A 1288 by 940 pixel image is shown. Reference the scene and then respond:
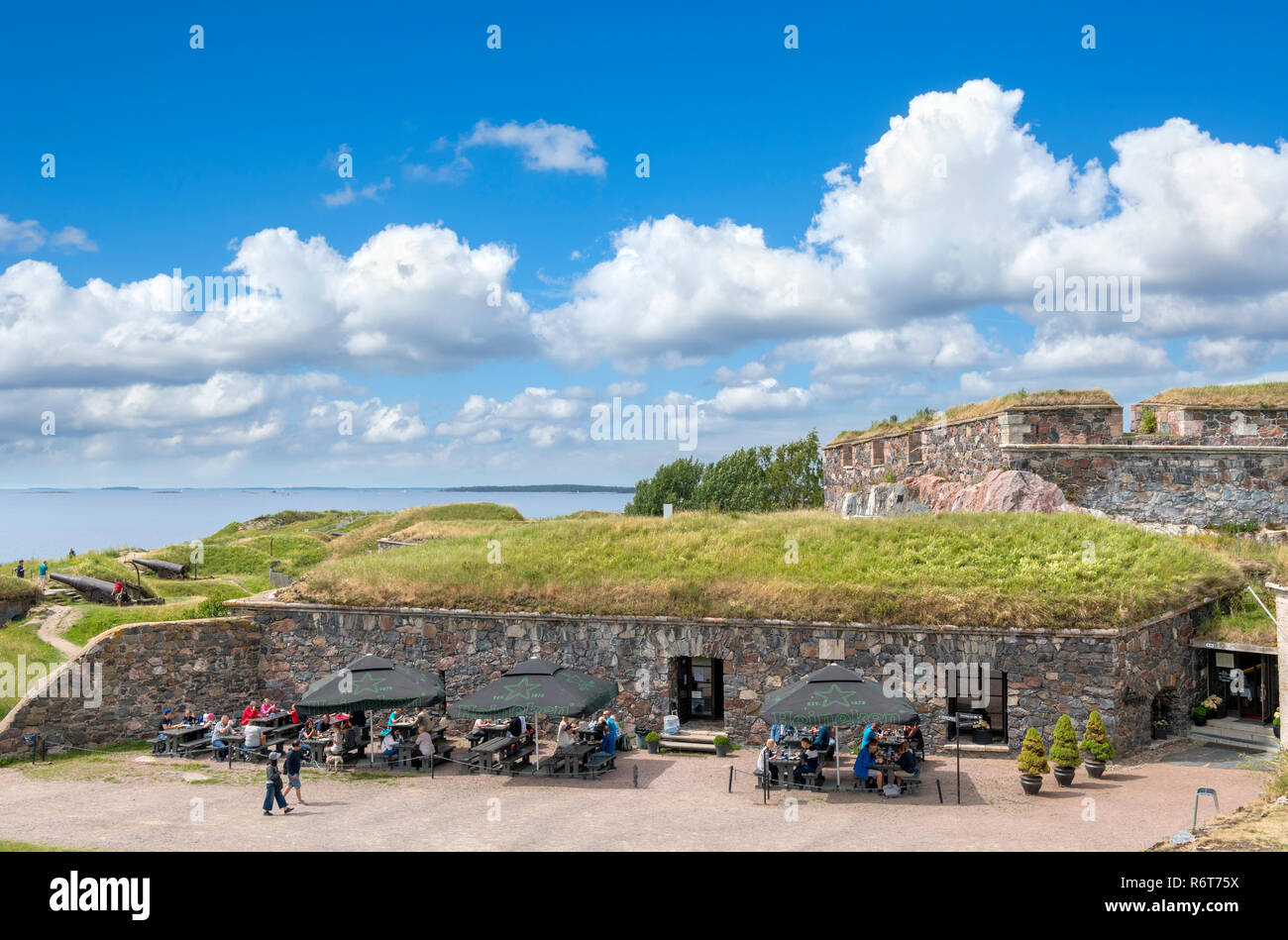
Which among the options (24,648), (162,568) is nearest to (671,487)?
(162,568)

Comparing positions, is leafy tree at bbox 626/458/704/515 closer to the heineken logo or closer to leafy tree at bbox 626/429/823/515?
leafy tree at bbox 626/429/823/515

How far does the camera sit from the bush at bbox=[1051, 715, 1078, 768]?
1798 cm

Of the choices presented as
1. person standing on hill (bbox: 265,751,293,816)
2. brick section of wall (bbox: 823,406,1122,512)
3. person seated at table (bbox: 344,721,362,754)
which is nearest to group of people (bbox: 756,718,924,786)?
person standing on hill (bbox: 265,751,293,816)

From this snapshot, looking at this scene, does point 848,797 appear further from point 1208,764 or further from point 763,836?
point 1208,764

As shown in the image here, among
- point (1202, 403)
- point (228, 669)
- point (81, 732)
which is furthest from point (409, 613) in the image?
point (1202, 403)

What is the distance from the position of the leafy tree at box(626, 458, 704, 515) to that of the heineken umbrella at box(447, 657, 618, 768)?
52069 millimetres

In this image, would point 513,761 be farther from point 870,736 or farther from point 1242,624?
point 1242,624

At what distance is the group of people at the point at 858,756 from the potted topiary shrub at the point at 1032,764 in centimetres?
212

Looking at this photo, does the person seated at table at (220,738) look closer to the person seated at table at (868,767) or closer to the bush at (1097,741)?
the person seated at table at (868,767)

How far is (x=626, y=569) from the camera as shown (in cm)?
2470

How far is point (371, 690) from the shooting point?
20031mm

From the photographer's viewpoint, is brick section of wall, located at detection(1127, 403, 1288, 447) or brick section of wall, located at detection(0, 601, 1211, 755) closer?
brick section of wall, located at detection(0, 601, 1211, 755)

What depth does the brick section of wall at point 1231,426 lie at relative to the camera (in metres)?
28.1

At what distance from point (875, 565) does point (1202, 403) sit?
14334 millimetres
